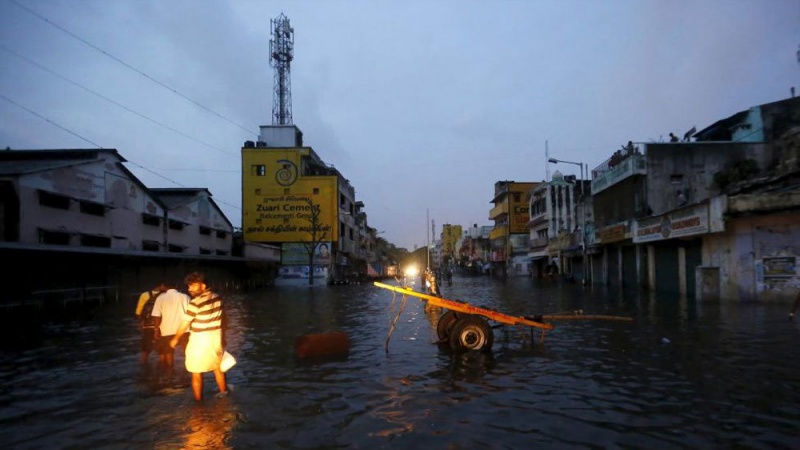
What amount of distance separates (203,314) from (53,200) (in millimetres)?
24753

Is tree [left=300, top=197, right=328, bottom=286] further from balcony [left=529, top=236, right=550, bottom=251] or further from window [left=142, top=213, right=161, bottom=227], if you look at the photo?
balcony [left=529, top=236, right=550, bottom=251]

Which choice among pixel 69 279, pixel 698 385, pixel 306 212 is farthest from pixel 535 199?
pixel 698 385

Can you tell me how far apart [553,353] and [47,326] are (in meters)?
16.3

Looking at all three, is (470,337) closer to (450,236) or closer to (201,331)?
(201,331)

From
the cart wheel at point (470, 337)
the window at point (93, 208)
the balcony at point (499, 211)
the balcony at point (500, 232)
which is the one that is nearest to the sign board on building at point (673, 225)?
the cart wheel at point (470, 337)

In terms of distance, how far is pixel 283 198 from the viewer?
61.4 meters

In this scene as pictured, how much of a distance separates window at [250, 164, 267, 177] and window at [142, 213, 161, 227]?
25.4 meters

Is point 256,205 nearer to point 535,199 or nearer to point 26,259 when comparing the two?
point 535,199

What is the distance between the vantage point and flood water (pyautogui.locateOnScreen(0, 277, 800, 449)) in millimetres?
5496

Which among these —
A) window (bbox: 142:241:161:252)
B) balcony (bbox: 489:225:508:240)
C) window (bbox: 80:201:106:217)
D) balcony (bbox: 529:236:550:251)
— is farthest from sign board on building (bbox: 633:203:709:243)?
balcony (bbox: 489:225:508:240)

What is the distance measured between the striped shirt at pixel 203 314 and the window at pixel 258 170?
57.2m

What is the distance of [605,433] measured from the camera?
5535mm

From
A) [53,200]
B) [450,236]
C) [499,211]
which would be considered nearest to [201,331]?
[53,200]

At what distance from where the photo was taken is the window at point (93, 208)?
28703mm
